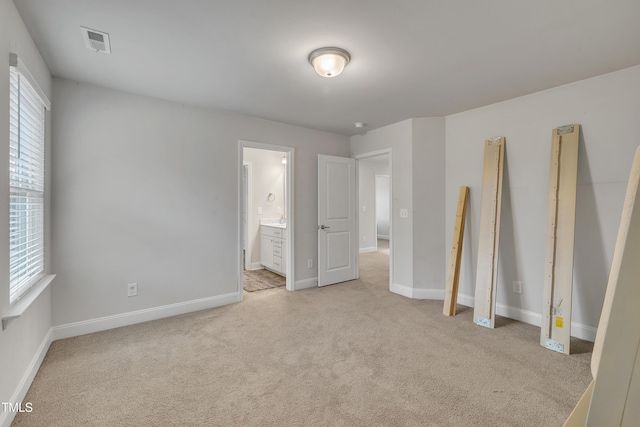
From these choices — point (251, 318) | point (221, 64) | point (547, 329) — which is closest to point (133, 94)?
point (221, 64)

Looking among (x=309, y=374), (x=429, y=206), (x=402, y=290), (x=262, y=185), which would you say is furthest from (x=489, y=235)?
(x=262, y=185)

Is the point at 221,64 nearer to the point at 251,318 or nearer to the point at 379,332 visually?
the point at 251,318

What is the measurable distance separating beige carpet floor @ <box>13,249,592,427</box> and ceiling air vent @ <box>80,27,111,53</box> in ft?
7.75

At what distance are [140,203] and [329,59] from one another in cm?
235

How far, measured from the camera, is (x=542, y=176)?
2887 mm

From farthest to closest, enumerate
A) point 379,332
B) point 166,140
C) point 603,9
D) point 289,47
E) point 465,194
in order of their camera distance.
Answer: point 465,194 → point 166,140 → point 379,332 → point 289,47 → point 603,9

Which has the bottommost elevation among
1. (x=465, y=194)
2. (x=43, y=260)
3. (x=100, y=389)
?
(x=100, y=389)

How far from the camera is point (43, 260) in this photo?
244 centimetres

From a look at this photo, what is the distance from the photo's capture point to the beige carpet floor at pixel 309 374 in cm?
170

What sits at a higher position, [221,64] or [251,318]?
[221,64]

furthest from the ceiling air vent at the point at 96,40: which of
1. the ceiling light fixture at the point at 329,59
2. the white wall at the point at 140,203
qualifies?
the ceiling light fixture at the point at 329,59

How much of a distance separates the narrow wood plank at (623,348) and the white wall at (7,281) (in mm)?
2615

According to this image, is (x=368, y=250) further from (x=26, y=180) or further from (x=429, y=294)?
(x=26, y=180)

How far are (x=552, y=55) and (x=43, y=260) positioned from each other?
4383mm
